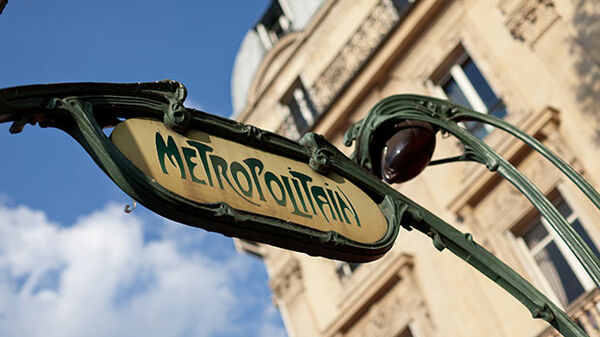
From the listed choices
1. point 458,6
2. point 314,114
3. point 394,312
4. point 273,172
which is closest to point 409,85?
point 458,6

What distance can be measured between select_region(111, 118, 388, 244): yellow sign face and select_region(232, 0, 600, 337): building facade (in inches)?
294

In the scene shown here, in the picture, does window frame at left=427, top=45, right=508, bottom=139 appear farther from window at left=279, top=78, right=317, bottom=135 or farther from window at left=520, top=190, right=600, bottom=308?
window at left=279, top=78, right=317, bottom=135

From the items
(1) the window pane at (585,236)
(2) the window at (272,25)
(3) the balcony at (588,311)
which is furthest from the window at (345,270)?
(2) the window at (272,25)

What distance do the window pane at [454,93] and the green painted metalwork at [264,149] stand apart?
8.79 meters

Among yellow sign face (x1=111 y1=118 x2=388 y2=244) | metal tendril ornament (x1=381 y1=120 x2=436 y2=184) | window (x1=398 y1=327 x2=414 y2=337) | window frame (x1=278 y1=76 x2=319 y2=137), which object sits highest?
window frame (x1=278 y1=76 x2=319 y2=137)

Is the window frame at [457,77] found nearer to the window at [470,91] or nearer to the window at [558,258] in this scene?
the window at [470,91]

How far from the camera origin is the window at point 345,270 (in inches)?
603

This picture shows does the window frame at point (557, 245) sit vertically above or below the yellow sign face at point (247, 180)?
above

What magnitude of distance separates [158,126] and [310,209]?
82cm

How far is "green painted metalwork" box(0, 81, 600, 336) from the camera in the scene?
321 cm

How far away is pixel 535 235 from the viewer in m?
12.2

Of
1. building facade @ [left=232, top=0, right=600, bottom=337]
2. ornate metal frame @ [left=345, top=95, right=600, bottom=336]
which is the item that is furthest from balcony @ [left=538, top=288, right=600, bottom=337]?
ornate metal frame @ [left=345, top=95, right=600, bottom=336]

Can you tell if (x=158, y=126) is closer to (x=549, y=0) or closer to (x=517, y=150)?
(x=517, y=150)

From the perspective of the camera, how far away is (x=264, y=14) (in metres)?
21.3
